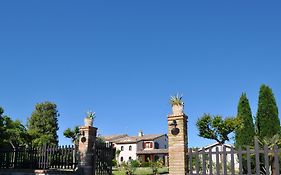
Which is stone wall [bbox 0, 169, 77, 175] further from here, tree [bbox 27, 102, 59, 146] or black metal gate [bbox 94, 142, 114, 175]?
tree [bbox 27, 102, 59, 146]

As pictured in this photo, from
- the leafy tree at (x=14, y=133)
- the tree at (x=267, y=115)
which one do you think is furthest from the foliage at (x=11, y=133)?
the tree at (x=267, y=115)

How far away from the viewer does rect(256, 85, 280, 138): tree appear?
2709cm

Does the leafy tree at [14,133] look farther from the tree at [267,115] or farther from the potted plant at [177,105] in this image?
the tree at [267,115]

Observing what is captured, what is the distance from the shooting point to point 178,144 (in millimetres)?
9906

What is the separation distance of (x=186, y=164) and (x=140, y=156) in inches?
1884

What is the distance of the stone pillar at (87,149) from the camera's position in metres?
13.3

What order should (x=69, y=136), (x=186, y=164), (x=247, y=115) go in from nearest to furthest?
1. (x=186, y=164)
2. (x=247, y=115)
3. (x=69, y=136)

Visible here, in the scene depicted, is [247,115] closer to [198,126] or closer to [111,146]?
[198,126]

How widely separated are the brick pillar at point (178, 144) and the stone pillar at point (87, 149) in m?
4.66

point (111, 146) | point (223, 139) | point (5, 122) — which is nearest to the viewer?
point (111, 146)

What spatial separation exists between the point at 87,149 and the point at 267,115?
64.2 ft

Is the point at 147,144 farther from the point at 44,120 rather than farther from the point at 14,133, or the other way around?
the point at 14,133

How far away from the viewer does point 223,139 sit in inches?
1501

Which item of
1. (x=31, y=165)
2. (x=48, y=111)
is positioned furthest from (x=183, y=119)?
(x=48, y=111)
